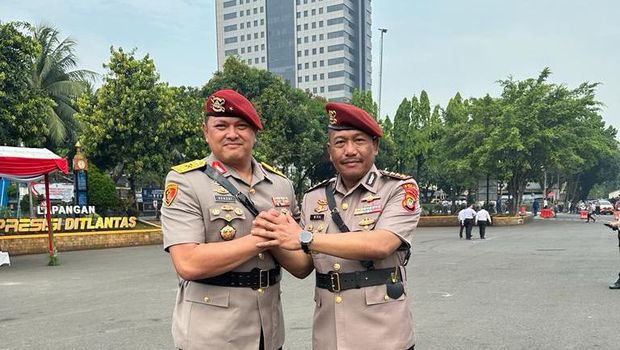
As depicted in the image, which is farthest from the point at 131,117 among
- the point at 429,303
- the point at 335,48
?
the point at 335,48

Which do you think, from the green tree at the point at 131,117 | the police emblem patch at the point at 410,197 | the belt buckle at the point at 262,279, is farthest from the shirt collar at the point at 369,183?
the green tree at the point at 131,117

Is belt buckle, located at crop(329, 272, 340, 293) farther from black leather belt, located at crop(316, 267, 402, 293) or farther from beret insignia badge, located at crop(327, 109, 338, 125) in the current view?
beret insignia badge, located at crop(327, 109, 338, 125)

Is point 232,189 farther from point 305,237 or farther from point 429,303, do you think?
point 429,303

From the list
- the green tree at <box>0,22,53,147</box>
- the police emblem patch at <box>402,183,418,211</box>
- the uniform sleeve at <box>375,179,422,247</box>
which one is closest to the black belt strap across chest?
the uniform sleeve at <box>375,179,422,247</box>

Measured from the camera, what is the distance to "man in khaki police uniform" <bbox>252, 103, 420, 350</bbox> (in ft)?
6.77

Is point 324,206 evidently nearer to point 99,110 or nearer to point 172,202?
point 172,202

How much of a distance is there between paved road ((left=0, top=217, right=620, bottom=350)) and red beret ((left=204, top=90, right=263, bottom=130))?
3234 mm

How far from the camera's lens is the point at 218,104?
7.52 ft

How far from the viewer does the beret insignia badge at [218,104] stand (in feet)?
7.48

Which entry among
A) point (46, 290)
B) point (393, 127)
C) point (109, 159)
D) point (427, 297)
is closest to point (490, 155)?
point (393, 127)

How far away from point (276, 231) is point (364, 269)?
47 cm

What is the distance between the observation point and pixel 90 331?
5582 mm

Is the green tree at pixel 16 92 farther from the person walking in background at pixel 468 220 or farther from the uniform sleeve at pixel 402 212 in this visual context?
the person walking in background at pixel 468 220

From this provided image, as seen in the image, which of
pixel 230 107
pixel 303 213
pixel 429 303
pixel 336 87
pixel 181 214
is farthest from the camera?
pixel 336 87
